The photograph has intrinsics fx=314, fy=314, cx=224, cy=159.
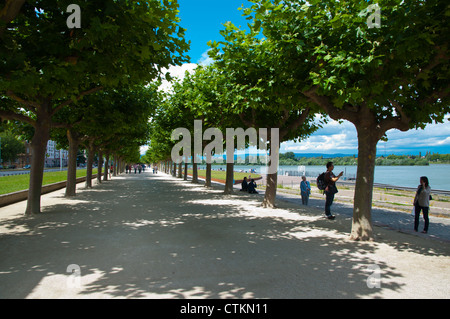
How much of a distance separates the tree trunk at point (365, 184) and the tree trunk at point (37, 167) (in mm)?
9895

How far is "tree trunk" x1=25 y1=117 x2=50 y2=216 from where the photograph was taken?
421 inches

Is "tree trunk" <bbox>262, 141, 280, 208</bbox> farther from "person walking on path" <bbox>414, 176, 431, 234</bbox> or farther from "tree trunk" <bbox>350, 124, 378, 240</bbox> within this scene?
"tree trunk" <bbox>350, 124, 378, 240</bbox>

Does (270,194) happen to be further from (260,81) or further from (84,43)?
(84,43)

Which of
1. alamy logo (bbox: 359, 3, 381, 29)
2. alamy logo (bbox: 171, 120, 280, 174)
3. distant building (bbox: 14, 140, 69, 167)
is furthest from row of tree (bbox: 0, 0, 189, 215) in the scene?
distant building (bbox: 14, 140, 69, 167)

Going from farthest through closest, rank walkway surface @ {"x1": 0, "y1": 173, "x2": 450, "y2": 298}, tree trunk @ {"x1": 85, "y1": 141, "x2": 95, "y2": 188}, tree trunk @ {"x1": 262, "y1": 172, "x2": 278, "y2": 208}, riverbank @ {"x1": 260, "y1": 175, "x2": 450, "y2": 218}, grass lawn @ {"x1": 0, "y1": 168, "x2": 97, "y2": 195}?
tree trunk @ {"x1": 85, "y1": 141, "x2": 95, "y2": 188}
grass lawn @ {"x1": 0, "y1": 168, "x2": 97, "y2": 195}
riverbank @ {"x1": 260, "y1": 175, "x2": 450, "y2": 218}
tree trunk @ {"x1": 262, "y1": 172, "x2": 278, "y2": 208}
walkway surface @ {"x1": 0, "y1": 173, "x2": 450, "y2": 298}

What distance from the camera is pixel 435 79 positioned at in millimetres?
7520

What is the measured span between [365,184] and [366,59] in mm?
3134

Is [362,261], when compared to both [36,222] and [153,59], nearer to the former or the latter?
[153,59]

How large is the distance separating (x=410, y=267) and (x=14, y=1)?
8392mm

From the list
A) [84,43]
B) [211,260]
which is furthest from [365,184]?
[84,43]

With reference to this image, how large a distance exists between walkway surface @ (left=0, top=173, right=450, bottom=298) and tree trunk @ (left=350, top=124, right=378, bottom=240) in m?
0.39

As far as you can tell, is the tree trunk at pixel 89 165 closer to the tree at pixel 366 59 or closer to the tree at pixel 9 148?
the tree at pixel 366 59
